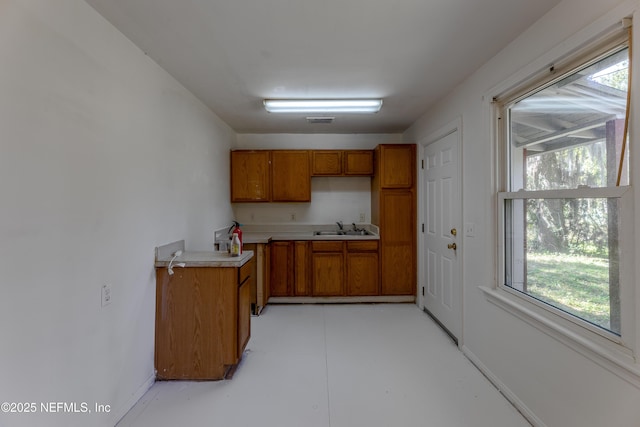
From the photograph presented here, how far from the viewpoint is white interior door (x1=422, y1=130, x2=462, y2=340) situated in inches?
102

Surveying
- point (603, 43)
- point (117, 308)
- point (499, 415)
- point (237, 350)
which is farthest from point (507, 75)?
point (117, 308)

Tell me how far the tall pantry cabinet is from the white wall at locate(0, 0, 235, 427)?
2560 millimetres

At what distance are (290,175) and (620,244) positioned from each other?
3.31 meters

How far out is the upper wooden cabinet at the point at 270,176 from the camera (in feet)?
12.7

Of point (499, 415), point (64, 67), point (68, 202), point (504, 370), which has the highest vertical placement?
point (64, 67)

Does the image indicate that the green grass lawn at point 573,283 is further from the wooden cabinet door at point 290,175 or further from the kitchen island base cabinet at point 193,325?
the wooden cabinet door at point 290,175

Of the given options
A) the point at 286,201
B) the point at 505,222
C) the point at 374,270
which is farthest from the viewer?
the point at 286,201

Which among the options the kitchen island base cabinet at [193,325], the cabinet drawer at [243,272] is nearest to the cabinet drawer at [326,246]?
the cabinet drawer at [243,272]

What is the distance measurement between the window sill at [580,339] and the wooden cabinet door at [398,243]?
1699 mm

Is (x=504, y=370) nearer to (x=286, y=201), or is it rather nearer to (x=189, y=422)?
(x=189, y=422)

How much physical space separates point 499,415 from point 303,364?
4.53 ft

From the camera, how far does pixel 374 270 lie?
3.59 meters

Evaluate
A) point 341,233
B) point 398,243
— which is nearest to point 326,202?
point 341,233

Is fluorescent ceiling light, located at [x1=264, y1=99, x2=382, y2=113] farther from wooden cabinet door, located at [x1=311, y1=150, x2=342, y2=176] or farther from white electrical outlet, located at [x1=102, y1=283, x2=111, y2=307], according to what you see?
white electrical outlet, located at [x1=102, y1=283, x2=111, y2=307]
